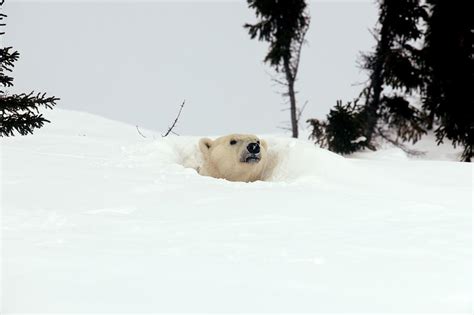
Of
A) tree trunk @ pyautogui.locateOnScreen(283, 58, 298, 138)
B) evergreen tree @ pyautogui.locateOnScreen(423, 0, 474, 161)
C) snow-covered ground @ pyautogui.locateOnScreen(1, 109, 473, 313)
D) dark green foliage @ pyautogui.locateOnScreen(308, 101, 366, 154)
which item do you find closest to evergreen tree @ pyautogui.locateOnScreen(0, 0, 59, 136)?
snow-covered ground @ pyautogui.locateOnScreen(1, 109, 473, 313)

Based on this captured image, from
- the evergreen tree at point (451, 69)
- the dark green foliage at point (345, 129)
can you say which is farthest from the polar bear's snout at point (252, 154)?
the evergreen tree at point (451, 69)

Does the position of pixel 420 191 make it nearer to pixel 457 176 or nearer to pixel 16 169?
pixel 457 176

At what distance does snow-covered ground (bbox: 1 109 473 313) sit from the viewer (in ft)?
7.93

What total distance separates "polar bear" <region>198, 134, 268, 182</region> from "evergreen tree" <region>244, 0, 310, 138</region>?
33.5ft

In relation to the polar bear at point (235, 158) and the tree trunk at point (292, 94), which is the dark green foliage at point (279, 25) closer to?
the tree trunk at point (292, 94)

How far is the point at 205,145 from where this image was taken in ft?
26.6

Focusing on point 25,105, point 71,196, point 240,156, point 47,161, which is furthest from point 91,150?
point 71,196

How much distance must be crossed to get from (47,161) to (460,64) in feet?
49.0

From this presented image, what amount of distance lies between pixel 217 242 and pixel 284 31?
15687mm

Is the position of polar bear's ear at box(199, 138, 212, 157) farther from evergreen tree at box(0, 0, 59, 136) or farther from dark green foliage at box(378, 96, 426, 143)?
dark green foliage at box(378, 96, 426, 143)

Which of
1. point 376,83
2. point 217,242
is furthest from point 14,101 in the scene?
point 376,83

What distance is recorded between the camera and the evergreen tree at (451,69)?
16.7m

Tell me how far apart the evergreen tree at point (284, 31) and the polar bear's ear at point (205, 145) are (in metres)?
10.0

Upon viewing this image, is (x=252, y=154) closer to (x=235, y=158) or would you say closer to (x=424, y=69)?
(x=235, y=158)
